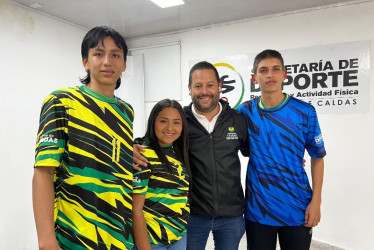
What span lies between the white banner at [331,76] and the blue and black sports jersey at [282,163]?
1.65 meters

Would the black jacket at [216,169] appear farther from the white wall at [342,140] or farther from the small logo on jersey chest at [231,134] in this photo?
the white wall at [342,140]

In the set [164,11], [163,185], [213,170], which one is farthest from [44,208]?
Result: [164,11]

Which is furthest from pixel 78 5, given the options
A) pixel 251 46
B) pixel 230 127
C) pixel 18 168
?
pixel 230 127

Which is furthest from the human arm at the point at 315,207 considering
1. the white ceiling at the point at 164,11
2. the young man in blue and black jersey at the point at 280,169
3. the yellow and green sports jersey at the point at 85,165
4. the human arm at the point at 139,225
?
the white ceiling at the point at 164,11

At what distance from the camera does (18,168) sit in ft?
9.21

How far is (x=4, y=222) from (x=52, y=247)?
7.65ft

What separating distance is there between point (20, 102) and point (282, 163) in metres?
2.72

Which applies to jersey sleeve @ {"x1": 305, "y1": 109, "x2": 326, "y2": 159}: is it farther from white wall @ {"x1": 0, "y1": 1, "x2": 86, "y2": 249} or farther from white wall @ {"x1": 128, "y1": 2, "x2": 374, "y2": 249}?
white wall @ {"x1": 0, "y1": 1, "x2": 86, "y2": 249}

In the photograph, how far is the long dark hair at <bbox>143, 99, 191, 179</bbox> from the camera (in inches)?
54.6

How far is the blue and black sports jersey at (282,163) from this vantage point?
155 centimetres

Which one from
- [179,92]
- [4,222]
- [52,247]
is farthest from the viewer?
[179,92]

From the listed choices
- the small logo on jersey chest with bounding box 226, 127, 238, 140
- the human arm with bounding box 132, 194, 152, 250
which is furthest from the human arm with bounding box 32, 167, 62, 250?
the small logo on jersey chest with bounding box 226, 127, 238, 140

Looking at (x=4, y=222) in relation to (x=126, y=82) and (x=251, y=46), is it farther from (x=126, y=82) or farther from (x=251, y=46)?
(x=251, y=46)

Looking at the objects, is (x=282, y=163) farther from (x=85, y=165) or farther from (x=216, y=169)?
(x=85, y=165)
